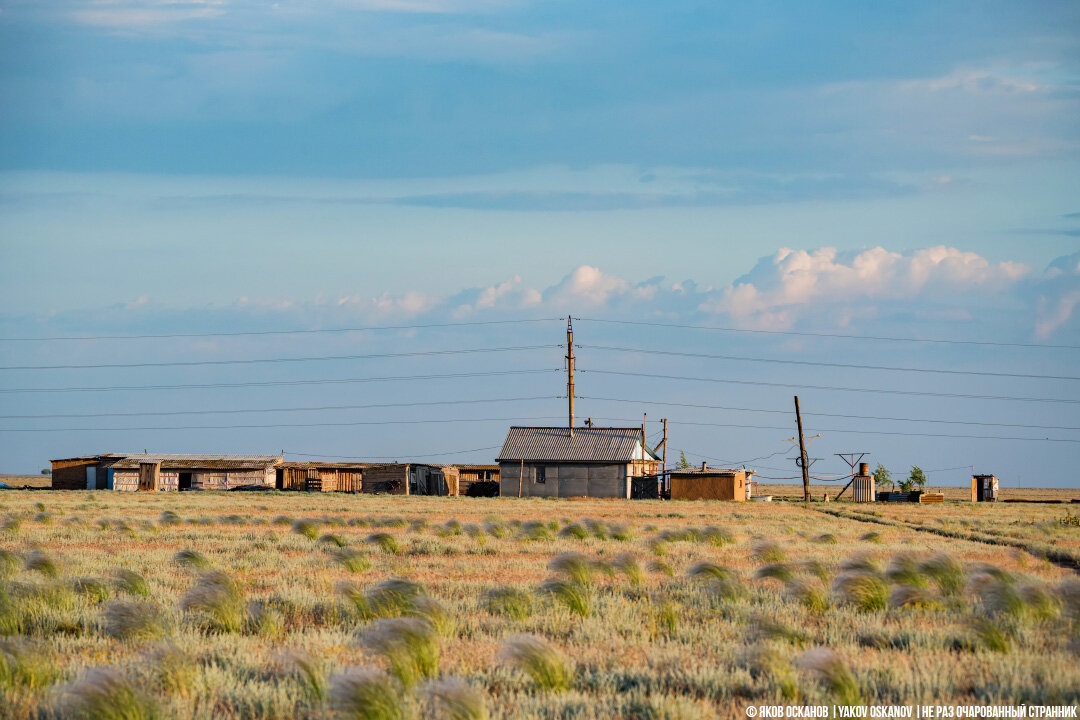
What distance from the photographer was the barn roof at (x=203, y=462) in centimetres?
7662

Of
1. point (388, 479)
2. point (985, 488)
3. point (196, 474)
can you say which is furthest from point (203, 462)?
point (985, 488)

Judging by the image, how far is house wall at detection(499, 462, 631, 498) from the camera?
63.5m

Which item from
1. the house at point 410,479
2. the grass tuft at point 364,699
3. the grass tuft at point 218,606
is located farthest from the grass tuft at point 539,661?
the house at point 410,479

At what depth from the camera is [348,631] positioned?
34.7 feet

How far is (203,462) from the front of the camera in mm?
77625

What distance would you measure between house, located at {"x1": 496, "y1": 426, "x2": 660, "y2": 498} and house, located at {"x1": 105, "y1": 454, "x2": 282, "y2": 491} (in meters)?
21.3

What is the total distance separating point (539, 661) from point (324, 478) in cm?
7210

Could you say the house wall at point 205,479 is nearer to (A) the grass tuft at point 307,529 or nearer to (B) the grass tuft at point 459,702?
(A) the grass tuft at point 307,529

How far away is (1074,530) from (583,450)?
1467 inches

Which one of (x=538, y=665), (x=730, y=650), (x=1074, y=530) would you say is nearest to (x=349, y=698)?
(x=538, y=665)

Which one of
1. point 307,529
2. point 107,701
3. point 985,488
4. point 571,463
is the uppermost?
point 571,463

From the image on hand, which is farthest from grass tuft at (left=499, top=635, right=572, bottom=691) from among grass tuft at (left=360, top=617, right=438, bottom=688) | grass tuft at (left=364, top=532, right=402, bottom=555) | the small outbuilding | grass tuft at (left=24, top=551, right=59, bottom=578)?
the small outbuilding

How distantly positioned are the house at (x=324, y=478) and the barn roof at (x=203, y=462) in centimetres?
148

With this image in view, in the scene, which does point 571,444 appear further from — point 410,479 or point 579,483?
point 410,479
